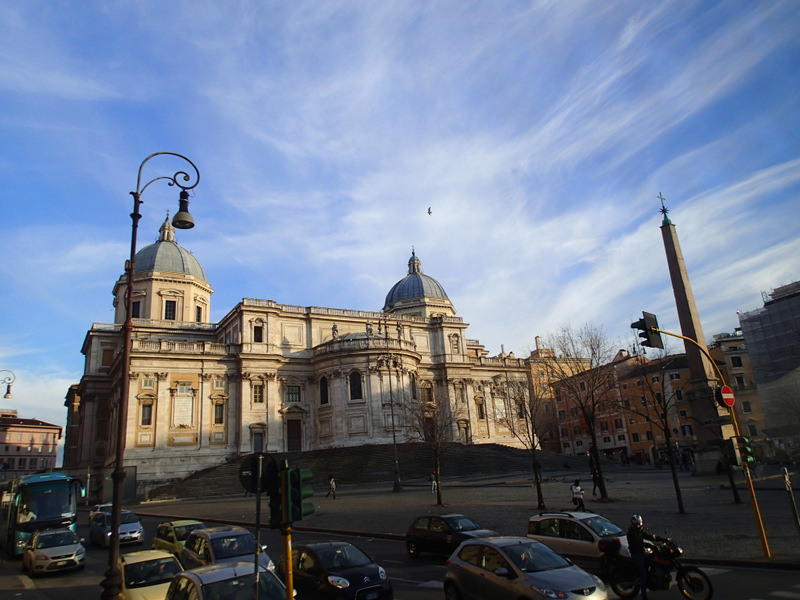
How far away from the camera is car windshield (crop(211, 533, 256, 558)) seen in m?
13.5

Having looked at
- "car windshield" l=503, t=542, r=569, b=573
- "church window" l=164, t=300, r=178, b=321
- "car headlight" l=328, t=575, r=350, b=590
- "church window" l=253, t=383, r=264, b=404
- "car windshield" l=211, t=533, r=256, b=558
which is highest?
"church window" l=164, t=300, r=178, b=321

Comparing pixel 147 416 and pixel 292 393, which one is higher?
pixel 292 393

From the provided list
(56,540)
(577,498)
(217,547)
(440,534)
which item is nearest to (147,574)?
(217,547)

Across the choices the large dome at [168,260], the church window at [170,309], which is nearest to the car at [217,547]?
the church window at [170,309]

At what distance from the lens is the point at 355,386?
6000cm

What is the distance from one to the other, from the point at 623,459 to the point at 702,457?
18885 millimetres

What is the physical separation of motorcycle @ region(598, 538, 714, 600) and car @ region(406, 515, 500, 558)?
4913 mm

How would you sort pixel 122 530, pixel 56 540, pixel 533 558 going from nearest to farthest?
pixel 533 558, pixel 56 540, pixel 122 530

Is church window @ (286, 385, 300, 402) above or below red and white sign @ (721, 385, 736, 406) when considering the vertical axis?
above

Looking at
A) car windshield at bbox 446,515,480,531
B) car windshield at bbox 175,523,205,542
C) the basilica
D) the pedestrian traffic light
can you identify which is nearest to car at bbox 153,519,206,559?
car windshield at bbox 175,523,205,542

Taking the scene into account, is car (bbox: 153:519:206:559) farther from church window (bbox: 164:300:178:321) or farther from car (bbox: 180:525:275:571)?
church window (bbox: 164:300:178:321)

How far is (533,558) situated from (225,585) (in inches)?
209

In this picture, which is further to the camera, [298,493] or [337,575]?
[337,575]

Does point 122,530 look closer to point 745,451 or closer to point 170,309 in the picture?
point 745,451
